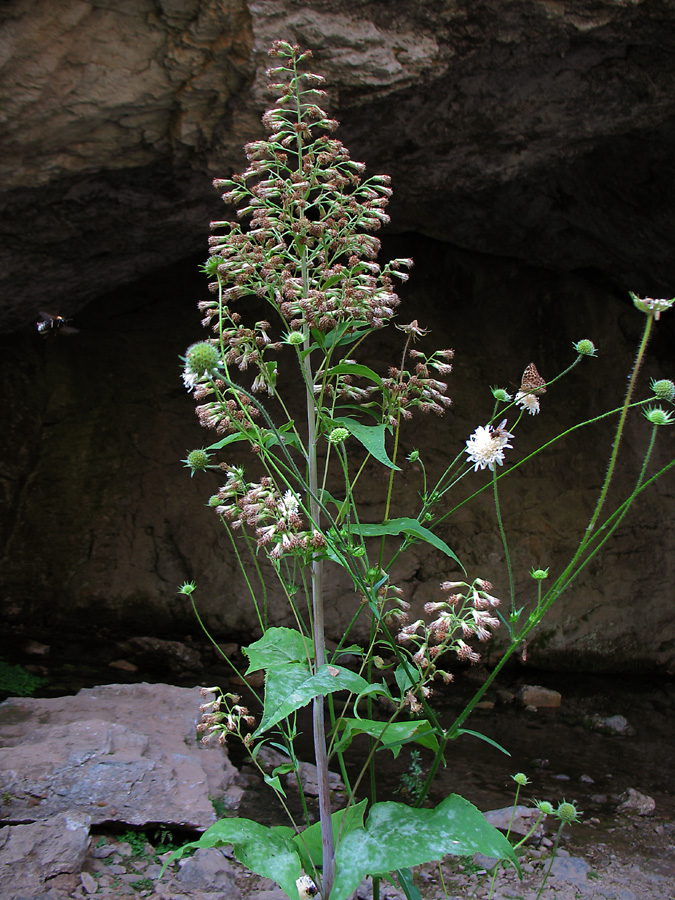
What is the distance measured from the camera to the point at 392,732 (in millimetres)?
1432

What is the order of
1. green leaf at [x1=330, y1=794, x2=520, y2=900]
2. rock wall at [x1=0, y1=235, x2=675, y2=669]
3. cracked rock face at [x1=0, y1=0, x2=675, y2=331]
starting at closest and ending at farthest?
green leaf at [x1=330, y1=794, x2=520, y2=900]
cracked rock face at [x1=0, y1=0, x2=675, y2=331]
rock wall at [x1=0, y1=235, x2=675, y2=669]

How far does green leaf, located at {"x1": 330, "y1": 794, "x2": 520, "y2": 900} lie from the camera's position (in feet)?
3.98

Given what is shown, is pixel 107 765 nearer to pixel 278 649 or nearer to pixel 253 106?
pixel 278 649

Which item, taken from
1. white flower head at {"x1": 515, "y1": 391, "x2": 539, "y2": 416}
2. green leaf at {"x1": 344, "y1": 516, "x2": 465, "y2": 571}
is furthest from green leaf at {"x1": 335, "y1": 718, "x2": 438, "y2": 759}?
white flower head at {"x1": 515, "y1": 391, "x2": 539, "y2": 416}

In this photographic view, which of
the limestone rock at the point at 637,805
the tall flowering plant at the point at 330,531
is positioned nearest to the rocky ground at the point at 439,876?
the limestone rock at the point at 637,805

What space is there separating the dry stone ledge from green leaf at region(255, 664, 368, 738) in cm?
135

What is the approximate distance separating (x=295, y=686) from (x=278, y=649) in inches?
9.0

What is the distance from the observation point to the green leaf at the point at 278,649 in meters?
1.36

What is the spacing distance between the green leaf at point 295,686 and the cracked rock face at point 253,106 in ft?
7.68

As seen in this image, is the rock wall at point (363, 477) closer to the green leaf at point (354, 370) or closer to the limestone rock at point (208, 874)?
the limestone rock at point (208, 874)

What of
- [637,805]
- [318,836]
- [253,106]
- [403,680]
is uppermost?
[253,106]

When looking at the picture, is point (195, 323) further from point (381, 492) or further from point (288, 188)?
point (288, 188)

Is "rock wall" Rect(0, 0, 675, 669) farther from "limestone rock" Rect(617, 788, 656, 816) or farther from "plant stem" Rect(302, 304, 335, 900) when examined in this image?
"limestone rock" Rect(617, 788, 656, 816)

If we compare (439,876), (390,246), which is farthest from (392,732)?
(390,246)
